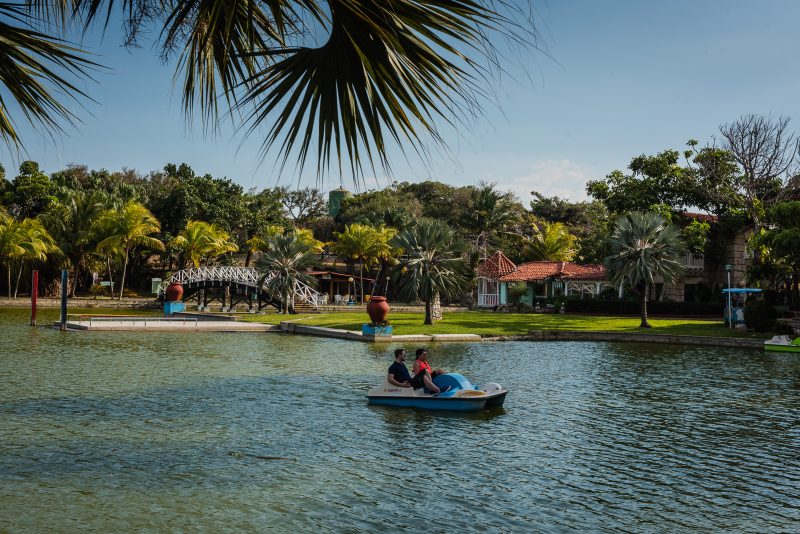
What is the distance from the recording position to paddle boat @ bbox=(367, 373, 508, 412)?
17688 millimetres

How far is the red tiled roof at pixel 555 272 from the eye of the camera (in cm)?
5962

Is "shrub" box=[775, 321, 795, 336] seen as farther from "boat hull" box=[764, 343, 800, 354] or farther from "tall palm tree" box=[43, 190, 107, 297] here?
"tall palm tree" box=[43, 190, 107, 297]

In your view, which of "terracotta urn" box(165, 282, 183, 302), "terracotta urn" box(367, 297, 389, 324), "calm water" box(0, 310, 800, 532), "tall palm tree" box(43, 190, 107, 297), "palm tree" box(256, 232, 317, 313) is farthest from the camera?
"tall palm tree" box(43, 190, 107, 297)

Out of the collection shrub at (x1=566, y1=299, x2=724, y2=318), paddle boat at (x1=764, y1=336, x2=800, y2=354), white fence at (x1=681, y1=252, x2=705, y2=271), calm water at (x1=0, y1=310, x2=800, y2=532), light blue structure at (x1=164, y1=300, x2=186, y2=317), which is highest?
white fence at (x1=681, y1=252, x2=705, y2=271)

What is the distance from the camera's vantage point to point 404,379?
60.2ft

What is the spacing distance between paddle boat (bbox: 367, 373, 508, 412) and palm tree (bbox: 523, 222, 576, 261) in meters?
53.8

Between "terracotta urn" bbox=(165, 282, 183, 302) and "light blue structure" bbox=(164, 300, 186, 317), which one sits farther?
"terracotta urn" bbox=(165, 282, 183, 302)

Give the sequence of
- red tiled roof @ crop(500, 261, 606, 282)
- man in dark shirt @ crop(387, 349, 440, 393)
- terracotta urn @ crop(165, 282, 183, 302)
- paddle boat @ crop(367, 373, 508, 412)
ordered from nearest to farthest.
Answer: paddle boat @ crop(367, 373, 508, 412), man in dark shirt @ crop(387, 349, 440, 393), terracotta urn @ crop(165, 282, 183, 302), red tiled roof @ crop(500, 261, 606, 282)

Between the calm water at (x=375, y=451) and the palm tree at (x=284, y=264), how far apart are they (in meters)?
25.2

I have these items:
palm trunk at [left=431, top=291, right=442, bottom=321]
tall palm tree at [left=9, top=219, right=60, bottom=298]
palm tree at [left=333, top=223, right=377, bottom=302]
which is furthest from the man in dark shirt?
palm tree at [left=333, top=223, right=377, bottom=302]

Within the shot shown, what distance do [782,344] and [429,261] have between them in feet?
59.7

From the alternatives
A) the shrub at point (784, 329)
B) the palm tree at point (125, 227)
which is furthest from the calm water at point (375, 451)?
the palm tree at point (125, 227)

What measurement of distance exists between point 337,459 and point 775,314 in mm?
32836

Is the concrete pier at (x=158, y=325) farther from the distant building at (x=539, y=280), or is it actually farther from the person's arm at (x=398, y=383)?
the distant building at (x=539, y=280)
